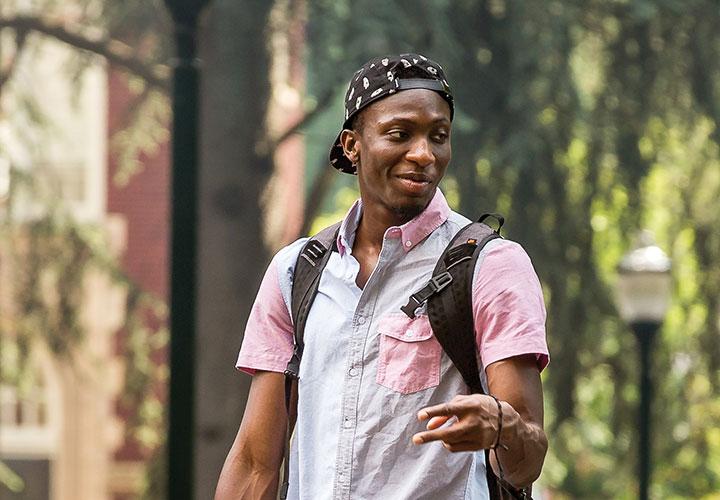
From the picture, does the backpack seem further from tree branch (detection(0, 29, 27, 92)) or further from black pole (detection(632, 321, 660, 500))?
tree branch (detection(0, 29, 27, 92))

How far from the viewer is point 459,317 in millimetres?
3037

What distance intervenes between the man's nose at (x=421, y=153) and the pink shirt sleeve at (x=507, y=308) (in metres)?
0.19

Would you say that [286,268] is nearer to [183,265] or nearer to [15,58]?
[183,265]

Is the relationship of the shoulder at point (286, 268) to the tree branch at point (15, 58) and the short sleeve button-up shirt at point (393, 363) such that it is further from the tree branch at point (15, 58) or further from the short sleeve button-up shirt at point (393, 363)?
the tree branch at point (15, 58)

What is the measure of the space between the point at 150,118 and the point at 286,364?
11.4m

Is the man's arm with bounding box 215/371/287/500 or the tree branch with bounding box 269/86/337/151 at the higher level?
the tree branch with bounding box 269/86/337/151

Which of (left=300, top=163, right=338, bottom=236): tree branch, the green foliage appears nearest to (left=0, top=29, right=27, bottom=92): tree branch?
the green foliage

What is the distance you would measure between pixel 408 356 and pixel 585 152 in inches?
362

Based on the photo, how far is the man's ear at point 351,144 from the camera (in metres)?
3.25

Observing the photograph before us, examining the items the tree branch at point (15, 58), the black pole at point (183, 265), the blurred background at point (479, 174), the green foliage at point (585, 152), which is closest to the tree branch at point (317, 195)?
the blurred background at point (479, 174)

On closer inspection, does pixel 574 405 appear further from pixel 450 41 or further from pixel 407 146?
pixel 407 146

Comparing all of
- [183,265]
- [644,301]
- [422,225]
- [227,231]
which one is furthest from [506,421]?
[644,301]

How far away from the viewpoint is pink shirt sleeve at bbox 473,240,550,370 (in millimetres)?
2971

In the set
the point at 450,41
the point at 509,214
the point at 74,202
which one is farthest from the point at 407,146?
the point at 74,202
